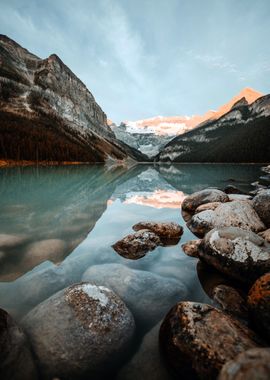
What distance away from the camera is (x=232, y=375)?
7.28 feet

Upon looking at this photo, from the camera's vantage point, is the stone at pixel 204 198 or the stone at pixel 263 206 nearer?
the stone at pixel 263 206

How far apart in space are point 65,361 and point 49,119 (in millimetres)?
127761

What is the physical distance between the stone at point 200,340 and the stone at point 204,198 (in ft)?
31.3

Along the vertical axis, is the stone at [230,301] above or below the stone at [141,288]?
above

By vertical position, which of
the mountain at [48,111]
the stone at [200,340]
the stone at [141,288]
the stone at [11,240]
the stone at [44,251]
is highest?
the mountain at [48,111]

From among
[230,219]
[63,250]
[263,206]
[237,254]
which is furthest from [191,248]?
[63,250]

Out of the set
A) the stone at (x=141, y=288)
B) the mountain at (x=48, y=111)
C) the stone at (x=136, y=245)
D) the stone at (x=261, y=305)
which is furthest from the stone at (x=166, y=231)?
the mountain at (x=48, y=111)

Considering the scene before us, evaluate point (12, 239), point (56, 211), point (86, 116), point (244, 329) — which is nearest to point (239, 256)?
point (244, 329)

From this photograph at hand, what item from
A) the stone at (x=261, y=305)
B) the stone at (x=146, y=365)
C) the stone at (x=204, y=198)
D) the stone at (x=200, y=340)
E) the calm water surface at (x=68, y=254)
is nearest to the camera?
the stone at (x=200, y=340)

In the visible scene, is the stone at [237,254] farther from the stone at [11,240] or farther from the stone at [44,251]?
the stone at [11,240]

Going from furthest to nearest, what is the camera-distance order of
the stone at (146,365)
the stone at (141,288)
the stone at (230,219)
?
1. the stone at (230,219)
2. the stone at (141,288)
3. the stone at (146,365)

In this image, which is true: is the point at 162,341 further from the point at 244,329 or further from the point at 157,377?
the point at 244,329

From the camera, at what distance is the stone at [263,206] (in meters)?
Answer: 8.98

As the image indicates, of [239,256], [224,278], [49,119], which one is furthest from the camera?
[49,119]
